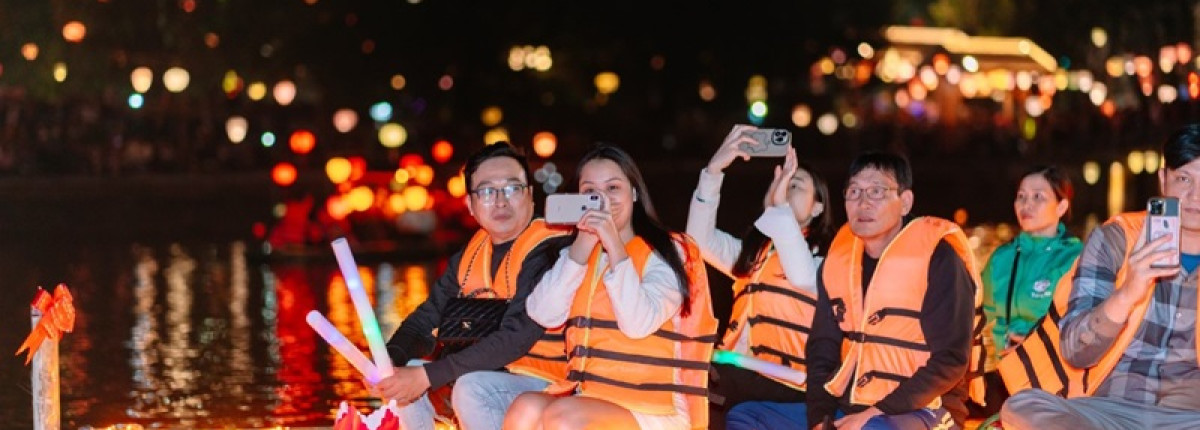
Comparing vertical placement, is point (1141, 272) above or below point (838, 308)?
above

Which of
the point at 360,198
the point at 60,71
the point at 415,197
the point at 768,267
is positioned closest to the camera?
the point at 768,267

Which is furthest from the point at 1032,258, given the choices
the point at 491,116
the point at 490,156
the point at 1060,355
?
the point at 491,116

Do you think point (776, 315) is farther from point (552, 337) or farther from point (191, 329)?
point (191, 329)

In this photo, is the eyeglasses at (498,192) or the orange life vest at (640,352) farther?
the eyeglasses at (498,192)

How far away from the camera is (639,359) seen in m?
6.07

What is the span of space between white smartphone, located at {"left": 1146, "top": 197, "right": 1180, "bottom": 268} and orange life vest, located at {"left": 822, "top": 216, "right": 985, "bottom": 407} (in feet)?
3.46

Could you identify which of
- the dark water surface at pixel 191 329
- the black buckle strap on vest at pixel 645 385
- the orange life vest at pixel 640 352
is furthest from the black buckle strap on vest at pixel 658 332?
the dark water surface at pixel 191 329

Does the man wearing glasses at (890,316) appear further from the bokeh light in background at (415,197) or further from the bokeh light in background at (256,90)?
the bokeh light in background at (256,90)

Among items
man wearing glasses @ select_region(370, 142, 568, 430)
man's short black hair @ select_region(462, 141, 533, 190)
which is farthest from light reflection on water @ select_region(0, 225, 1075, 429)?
man's short black hair @ select_region(462, 141, 533, 190)

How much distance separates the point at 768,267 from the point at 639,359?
138 centimetres

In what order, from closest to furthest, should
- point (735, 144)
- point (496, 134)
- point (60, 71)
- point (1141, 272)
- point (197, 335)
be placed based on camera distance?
point (1141, 272), point (735, 144), point (197, 335), point (60, 71), point (496, 134)

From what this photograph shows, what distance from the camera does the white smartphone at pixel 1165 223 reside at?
5.13 metres

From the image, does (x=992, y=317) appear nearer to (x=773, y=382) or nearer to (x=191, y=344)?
(x=773, y=382)

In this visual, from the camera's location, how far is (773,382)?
7.00 meters
